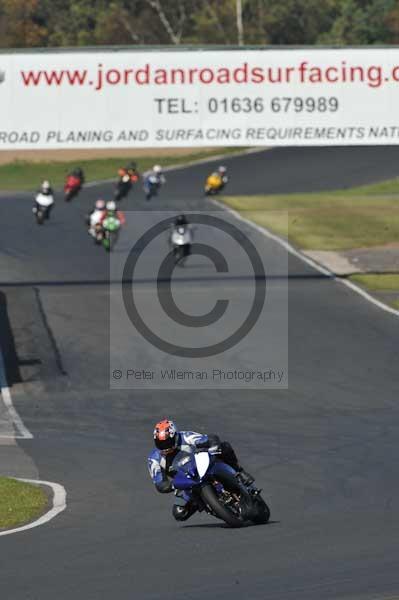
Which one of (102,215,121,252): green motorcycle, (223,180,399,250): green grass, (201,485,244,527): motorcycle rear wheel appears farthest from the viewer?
(223,180,399,250): green grass

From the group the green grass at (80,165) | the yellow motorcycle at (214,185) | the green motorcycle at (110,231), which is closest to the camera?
the green motorcycle at (110,231)

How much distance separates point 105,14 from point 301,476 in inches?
3096

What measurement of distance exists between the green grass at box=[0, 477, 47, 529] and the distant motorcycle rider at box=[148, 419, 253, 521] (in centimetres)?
200

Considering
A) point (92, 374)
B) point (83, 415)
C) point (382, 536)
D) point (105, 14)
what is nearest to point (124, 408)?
point (83, 415)

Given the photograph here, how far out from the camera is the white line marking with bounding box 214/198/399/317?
34.6 meters

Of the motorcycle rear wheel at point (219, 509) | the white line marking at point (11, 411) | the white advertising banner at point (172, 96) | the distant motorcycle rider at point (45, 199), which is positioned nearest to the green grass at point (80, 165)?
the distant motorcycle rider at point (45, 199)

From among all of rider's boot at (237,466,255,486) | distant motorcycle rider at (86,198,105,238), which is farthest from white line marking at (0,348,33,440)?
distant motorcycle rider at (86,198,105,238)

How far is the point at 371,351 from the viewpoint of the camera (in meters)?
28.5

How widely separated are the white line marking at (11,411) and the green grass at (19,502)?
4243 millimetres

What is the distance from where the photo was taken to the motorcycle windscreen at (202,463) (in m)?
13.3

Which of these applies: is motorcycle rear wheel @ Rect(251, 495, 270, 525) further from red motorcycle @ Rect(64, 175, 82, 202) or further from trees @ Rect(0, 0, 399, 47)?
trees @ Rect(0, 0, 399, 47)

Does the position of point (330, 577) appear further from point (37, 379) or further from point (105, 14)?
point (105, 14)

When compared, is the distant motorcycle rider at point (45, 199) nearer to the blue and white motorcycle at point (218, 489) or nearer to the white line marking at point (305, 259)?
the white line marking at point (305, 259)

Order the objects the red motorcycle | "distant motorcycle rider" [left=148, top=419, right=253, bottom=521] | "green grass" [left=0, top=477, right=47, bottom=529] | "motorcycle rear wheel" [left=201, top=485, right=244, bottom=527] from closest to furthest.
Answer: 1. "motorcycle rear wheel" [left=201, top=485, right=244, bottom=527]
2. "distant motorcycle rider" [left=148, top=419, right=253, bottom=521]
3. "green grass" [left=0, top=477, right=47, bottom=529]
4. the red motorcycle
